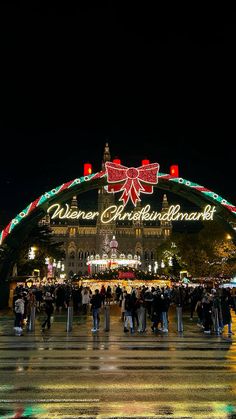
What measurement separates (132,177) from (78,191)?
3.62 meters

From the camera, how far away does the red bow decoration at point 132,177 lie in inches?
1037

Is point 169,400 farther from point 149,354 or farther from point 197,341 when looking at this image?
point 197,341

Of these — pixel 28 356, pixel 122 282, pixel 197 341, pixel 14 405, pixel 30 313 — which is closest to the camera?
pixel 14 405

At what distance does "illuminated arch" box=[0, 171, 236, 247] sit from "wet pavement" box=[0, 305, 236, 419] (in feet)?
41.3

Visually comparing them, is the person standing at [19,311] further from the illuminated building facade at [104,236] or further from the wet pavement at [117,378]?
the illuminated building facade at [104,236]

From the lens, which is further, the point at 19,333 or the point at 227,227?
the point at 227,227

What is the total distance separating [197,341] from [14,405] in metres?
8.93

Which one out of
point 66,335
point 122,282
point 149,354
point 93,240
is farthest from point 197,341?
point 93,240

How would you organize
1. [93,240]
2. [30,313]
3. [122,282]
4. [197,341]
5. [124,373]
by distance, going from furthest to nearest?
[93,240] → [122,282] → [30,313] → [197,341] → [124,373]

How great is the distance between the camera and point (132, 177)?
26656 millimetres

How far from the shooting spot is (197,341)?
13844mm

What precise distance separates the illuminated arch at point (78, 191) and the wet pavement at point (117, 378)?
12.6m

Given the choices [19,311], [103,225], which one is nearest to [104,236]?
[103,225]

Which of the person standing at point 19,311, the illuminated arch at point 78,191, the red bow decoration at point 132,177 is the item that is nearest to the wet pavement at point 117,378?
the person standing at point 19,311
